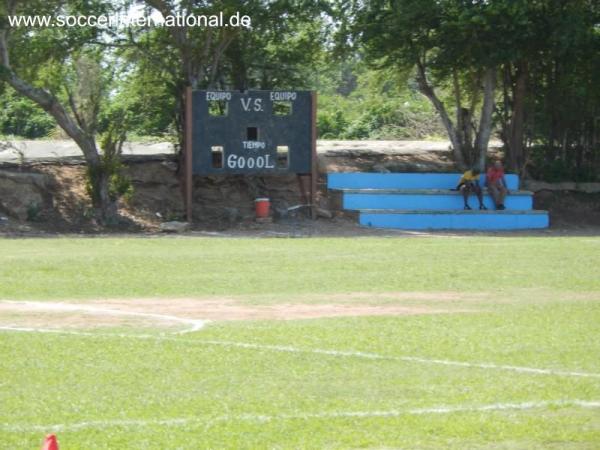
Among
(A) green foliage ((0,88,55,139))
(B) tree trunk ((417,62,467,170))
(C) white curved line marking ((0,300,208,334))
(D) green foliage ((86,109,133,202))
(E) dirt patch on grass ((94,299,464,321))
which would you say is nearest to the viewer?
(C) white curved line marking ((0,300,208,334))

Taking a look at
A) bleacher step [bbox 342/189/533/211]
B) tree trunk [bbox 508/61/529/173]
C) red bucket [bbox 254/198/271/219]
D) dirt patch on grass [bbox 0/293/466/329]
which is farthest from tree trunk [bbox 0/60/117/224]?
dirt patch on grass [bbox 0/293/466/329]

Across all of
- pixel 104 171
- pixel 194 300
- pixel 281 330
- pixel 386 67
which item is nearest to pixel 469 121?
pixel 386 67

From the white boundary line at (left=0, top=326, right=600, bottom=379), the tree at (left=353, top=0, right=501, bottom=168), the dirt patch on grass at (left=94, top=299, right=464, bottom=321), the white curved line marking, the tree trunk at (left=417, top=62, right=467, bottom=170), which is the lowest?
the dirt patch on grass at (left=94, top=299, right=464, bottom=321)

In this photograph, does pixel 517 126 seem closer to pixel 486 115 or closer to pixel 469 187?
pixel 486 115

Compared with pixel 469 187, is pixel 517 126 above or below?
above

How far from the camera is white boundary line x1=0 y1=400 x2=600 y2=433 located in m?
7.73

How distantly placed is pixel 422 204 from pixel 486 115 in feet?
13.8

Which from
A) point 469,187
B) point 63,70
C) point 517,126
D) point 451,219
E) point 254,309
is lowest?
point 451,219

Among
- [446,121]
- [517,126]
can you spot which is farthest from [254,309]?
[517,126]

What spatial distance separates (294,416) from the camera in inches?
320

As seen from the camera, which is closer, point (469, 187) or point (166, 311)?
point (166, 311)

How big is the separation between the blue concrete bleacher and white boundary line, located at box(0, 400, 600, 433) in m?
21.0

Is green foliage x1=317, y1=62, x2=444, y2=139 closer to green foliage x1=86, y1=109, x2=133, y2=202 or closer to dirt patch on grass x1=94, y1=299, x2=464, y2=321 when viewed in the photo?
green foliage x1=86, y1=109, x2=133, y2=202

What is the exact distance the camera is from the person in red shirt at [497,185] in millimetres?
30922
